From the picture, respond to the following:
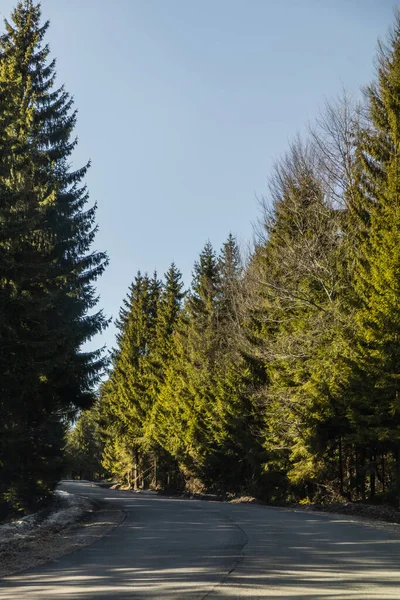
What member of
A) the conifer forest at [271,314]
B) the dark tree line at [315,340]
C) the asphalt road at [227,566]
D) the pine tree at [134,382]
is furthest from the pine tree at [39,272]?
the pine tree at [134,382]

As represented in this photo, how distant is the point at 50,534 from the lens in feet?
45.1

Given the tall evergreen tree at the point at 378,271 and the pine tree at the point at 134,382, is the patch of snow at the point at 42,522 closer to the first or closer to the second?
the tall evergreen tree at the point at 378,271

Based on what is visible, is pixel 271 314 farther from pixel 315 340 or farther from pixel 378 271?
pixel 378 271

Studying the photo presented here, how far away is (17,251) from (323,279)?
1291 centimetres

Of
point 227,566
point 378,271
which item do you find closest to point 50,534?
point 227,566

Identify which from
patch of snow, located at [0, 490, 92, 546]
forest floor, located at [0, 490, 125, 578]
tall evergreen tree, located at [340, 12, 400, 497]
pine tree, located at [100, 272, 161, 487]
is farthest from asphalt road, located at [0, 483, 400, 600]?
pine tree, located at [100, 272, 161, 487]

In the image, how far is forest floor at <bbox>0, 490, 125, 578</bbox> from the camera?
10.4 m

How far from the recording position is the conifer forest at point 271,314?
56.9ft

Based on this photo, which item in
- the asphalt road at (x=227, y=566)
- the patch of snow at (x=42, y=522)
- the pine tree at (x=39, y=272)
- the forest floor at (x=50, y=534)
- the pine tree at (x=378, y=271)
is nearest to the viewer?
the asphalt road at (x=227, y=566)

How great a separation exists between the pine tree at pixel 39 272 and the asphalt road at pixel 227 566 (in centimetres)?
562

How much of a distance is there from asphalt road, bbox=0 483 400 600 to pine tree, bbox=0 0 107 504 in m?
5.62

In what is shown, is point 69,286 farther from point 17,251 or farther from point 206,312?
point 206,312

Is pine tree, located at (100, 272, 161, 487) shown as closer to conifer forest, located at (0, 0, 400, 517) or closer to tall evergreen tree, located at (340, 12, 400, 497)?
conifer forest, located at (0, 0, 400, 517)

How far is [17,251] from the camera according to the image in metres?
16.1
